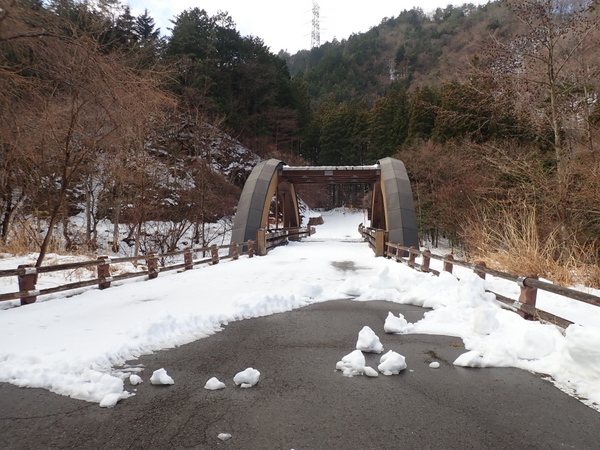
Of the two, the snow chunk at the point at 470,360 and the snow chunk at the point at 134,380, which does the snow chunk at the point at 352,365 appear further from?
the snow chunk at the point at 134,380

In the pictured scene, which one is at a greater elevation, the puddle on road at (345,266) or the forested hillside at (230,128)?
the forested hillside at (230,128)

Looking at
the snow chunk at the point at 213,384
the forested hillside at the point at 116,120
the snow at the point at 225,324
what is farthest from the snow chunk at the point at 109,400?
the forested hillside at the point at 116,120

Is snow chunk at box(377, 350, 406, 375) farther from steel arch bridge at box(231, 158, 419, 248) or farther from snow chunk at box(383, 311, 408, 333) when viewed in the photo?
steel arch bridge at box(231, 158, 419, 248)

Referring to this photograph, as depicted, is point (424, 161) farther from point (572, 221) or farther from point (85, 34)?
point (85, 34)

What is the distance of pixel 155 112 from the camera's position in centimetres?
640

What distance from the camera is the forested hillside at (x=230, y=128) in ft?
18.2

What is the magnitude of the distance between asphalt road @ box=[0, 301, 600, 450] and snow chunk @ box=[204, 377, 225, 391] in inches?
2.1

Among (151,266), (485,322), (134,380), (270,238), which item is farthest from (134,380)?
(270,238)

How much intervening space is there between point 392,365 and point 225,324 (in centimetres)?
257

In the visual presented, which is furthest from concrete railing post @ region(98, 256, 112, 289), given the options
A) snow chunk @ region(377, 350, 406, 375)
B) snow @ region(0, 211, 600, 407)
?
snow chunk @ region(377, 350, 406, 375)

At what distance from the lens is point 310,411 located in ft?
9.01

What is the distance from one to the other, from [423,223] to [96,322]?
26.1 metres

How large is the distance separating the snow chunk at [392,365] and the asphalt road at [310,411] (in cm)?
9

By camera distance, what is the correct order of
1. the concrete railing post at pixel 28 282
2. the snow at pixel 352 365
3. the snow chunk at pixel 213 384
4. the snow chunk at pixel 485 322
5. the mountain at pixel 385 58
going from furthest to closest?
the mountain at pixel 385 58 → the concrete railing post at pixel 28 282 → the snow chunk at pixel 485 322 → the snow at pixel 352 365 → the snow chunk at pixel 213 384
